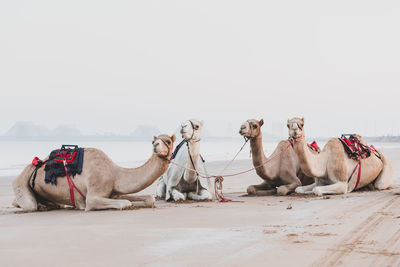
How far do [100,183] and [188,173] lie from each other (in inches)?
79.6

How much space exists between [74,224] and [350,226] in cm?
338

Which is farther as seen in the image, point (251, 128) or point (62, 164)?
point (251, 128)

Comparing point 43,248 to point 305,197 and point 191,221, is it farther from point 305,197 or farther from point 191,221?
point 305,197

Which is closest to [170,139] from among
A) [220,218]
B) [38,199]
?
[220,218]

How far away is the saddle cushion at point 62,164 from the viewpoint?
318 inches

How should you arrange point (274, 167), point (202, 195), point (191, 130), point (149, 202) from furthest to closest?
point (274, 167) < point (202, 195) < point (191, 130) < point (149, 202)

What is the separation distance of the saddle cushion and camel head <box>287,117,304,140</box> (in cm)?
373

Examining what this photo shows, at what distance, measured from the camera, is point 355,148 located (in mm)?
10703

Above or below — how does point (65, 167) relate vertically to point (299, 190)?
above

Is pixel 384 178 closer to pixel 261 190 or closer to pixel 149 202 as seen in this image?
pixel 261 190

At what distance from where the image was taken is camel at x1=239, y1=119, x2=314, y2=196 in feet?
34.0

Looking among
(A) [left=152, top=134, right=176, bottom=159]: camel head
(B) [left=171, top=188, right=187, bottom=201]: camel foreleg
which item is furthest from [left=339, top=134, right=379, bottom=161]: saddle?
(A) [left=152, top=134, right=176, bottom=159]: camel head

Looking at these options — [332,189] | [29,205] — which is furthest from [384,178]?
[29,205]

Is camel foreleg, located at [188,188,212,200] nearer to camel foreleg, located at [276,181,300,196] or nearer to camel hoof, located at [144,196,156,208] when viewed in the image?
camel hoof, located at [144,196,156,208]
